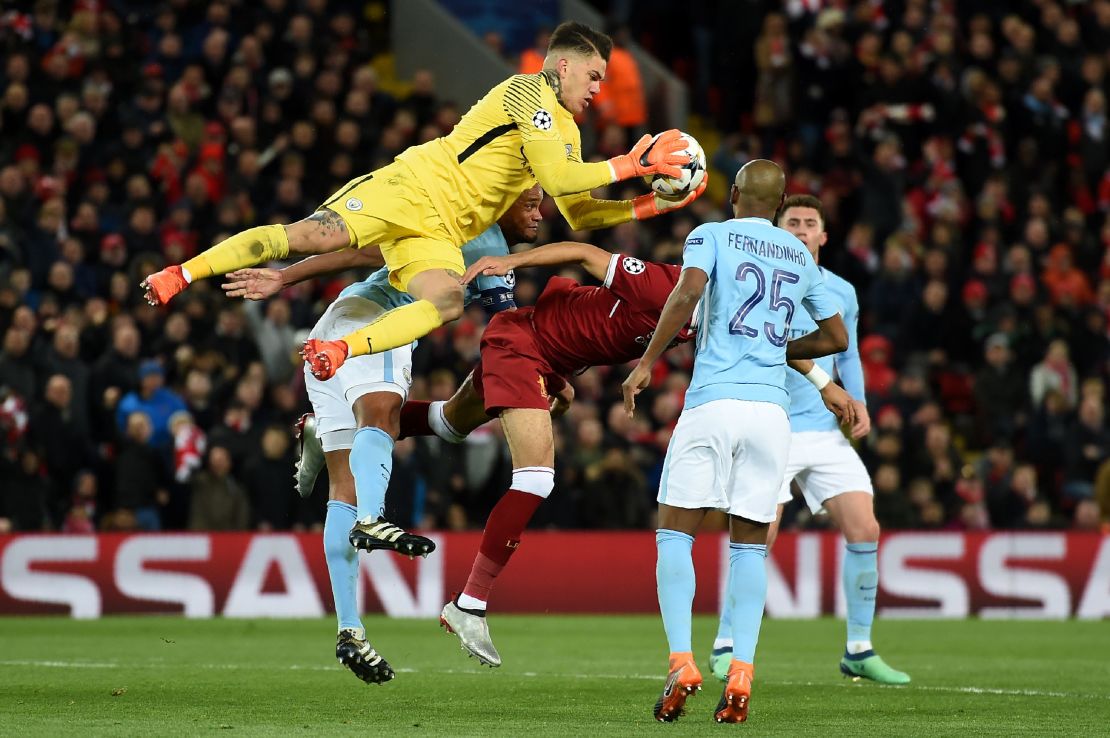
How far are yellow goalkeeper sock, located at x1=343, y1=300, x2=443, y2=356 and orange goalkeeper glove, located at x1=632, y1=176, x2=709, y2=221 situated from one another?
1319 millimetres

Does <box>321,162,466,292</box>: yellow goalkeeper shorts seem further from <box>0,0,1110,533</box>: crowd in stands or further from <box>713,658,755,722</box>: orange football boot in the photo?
<box>0,0,1110,533</box>: crowd in stands

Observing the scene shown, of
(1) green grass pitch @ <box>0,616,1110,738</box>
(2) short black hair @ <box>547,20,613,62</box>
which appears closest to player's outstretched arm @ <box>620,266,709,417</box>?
(1) green grass pitch @ <box>0,616,1110,738</box>

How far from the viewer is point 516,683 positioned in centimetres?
1000

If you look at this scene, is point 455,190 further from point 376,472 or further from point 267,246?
point 376,472

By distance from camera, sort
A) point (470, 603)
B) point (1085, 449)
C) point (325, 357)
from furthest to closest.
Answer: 1. point (1085, 449)
2. point (470, 603)
3. point (325, 357)

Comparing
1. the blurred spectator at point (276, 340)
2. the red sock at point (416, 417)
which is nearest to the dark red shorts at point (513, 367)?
the red sock at point (416, 417)

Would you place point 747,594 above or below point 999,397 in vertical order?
below

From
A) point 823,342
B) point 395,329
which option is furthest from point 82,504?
point 823,342

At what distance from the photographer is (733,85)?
21328mm

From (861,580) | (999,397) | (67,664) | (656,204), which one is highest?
(656,204)

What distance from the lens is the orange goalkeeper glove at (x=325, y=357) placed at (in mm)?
8414

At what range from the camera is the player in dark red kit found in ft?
29.2

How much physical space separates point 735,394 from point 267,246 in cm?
234

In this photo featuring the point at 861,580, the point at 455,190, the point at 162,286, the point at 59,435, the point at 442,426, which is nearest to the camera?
the point at 162,286
